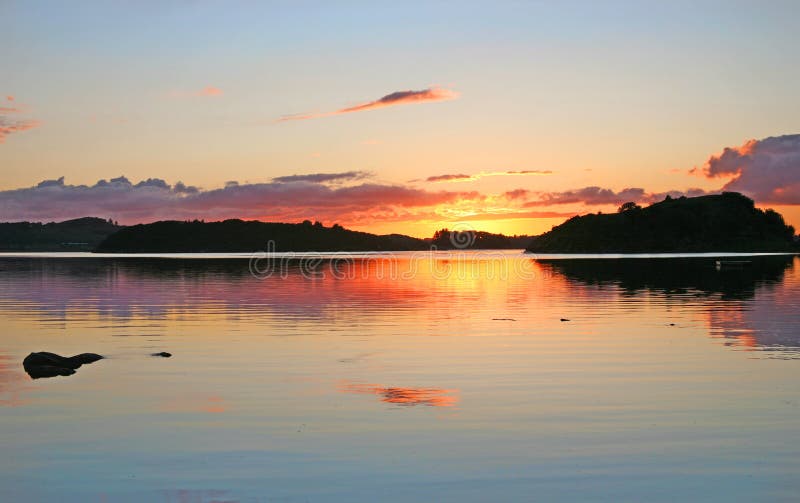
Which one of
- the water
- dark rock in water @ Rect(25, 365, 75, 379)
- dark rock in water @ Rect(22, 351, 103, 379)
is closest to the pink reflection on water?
the water

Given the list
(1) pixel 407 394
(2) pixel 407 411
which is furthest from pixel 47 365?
(2) pixel 407 411

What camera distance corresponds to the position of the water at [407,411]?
16062 mm

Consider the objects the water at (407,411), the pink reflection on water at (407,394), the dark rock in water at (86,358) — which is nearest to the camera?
the water at (407,411)

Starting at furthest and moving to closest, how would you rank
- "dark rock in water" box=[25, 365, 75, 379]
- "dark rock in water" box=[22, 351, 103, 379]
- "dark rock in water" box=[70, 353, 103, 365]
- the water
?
"dark rock in water" box=[70, 353, 103, 365], "dark rock in water" box=[22, 351, 103, 379], "dark rock in water" box=[25, 365, 75, 379], the water

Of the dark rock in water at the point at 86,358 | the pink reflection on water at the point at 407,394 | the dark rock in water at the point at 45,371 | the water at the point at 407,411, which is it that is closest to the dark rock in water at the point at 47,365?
the dark rock in water at the point at 45,371

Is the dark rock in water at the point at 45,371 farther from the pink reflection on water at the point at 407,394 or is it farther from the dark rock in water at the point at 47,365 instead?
the pink reflection on water at the point at 407,394

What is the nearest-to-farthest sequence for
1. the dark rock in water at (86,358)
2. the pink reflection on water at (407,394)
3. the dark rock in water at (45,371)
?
the pink reflection on water at (407,394) → the dark rock in water at (45,371) → the dark rock in water at (86,358)

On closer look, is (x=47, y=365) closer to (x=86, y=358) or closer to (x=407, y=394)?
(x=86, y=358)

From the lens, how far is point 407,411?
74.0 ft

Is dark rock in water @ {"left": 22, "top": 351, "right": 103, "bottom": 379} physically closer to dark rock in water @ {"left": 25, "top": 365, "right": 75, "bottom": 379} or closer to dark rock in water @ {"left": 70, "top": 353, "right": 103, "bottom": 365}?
dark rock in water @ {"left": 25, "top": 365, "right": 75, "bottom": 379}

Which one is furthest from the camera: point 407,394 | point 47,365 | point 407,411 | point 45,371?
point 47,365

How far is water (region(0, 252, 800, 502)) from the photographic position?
16062 mm

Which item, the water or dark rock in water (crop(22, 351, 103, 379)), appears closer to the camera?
the water

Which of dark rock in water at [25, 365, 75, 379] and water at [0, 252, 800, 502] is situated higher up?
dark rock in water at [25, 365, 75, 379]
